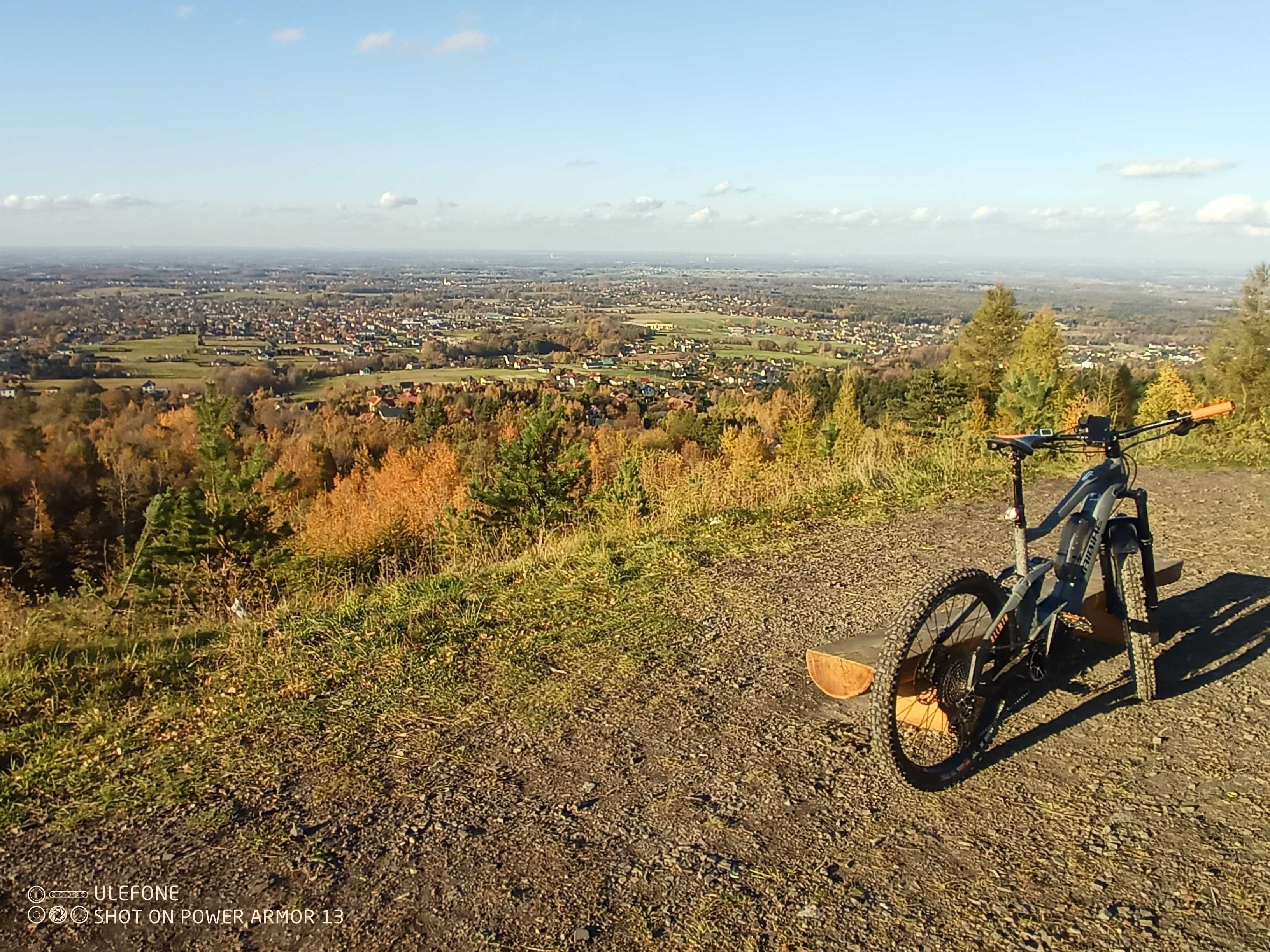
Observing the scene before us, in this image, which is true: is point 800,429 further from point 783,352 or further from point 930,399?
point 783,352

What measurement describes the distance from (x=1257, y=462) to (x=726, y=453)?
25.9 metres

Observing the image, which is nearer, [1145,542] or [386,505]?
[1145,542]

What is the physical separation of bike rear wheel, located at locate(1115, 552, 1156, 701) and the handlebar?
593 millimetres

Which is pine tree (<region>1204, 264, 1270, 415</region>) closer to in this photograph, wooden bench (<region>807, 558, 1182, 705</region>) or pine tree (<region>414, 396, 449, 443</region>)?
wooden bench (<region>807, 558, 1182, 705</region>)

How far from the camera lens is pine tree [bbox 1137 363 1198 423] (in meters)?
26.8

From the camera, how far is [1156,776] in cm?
346

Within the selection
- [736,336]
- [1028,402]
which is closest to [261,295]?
[736,336]

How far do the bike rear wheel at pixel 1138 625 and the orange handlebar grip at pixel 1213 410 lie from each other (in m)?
0.74

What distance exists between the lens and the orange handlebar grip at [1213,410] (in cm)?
407

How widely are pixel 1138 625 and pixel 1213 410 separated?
3.69 ft

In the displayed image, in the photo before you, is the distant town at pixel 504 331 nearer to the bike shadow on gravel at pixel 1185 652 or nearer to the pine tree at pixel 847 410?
the pine tree at pixel 847 410

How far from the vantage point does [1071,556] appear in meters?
4.09

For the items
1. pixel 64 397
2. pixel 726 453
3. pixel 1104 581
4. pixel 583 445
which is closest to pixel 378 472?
pixel 64 397

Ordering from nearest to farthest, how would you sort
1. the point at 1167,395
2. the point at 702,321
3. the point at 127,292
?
the point at 1167,395, the point at 702,321, the point at 127,292
